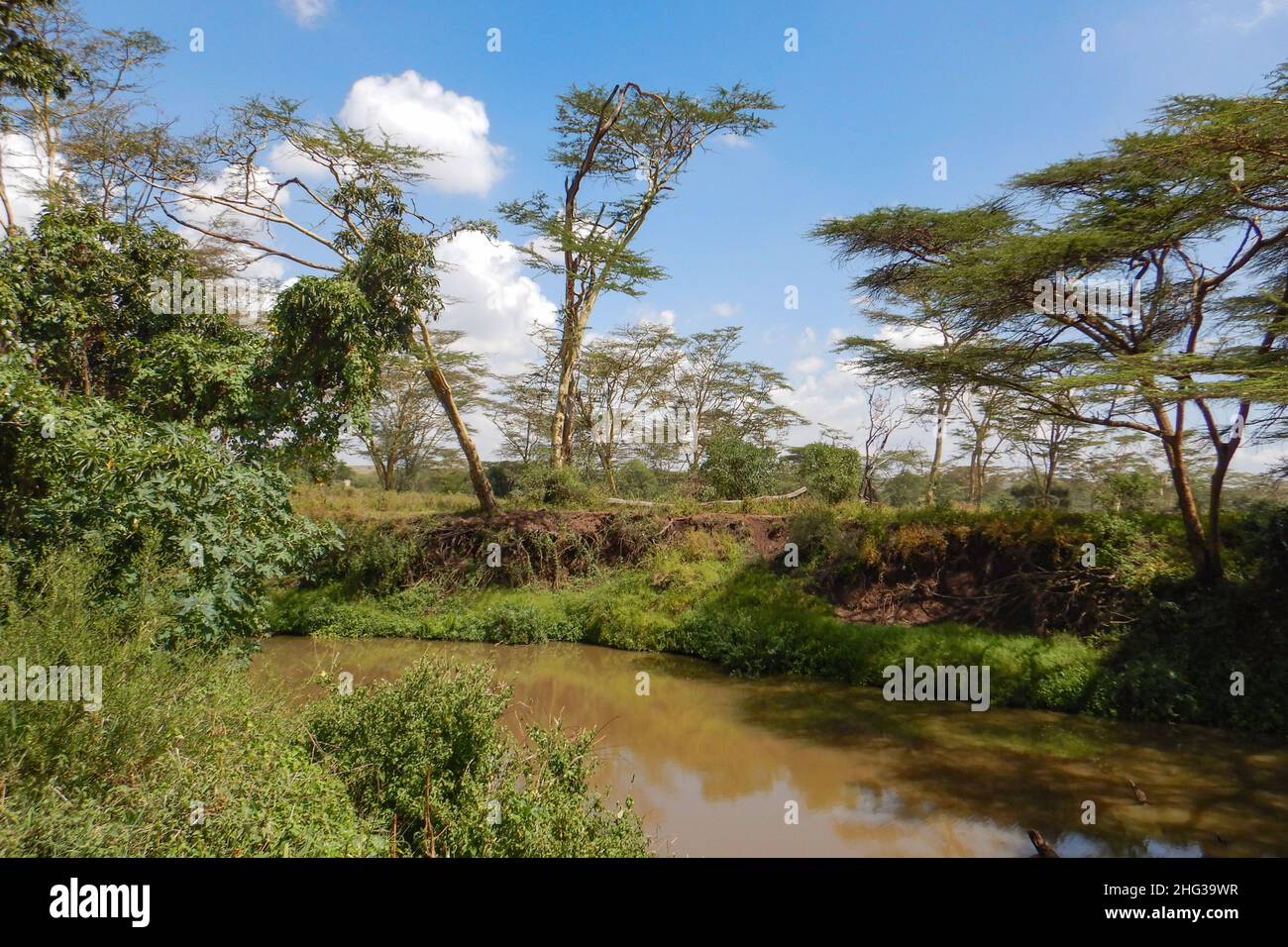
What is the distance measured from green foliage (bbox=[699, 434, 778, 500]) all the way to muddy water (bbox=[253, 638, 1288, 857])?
7036 millimetres

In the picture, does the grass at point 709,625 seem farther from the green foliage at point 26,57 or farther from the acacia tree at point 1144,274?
the green foliage at point 26,57

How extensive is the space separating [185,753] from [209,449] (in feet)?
11.9

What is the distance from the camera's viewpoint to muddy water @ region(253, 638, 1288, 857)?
18.3 ft

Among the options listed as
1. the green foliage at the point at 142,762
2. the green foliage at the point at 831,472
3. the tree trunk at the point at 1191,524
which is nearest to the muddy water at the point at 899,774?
the green foliage at the point at 142,762

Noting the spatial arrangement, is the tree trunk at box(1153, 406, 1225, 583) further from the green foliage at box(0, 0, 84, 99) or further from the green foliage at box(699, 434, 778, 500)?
the green foliage at box(0, 0, 84, 99)

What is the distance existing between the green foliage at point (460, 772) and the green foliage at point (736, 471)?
1205 centimetres

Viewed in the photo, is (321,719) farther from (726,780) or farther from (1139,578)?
(1139,578)

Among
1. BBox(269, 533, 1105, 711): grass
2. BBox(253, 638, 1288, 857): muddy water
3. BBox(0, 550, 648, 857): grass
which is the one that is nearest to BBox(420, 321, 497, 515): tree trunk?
BBox(269, 533, 1105, 711): grass

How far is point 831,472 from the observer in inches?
604

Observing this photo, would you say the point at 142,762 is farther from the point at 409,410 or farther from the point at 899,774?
the point at 409,410

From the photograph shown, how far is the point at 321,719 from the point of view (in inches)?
193

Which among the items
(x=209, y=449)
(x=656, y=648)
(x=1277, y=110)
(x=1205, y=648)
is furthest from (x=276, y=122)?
(x=1205, y=648)

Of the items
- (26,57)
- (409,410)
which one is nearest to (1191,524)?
(26,57)

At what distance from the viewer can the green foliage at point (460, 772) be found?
3744 mm
